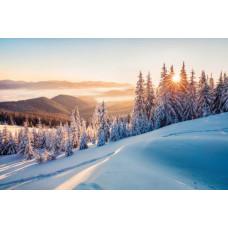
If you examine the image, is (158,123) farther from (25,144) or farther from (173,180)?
(25,144)

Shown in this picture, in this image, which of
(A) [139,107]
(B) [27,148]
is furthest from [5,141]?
(A) [139,107]

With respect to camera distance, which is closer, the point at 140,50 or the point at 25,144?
the point at 140,50

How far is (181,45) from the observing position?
23.1 feet

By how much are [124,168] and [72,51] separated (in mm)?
7228

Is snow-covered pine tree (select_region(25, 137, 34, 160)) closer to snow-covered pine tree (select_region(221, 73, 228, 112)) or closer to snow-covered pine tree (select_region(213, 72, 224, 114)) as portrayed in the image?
snow-covered pine tree (select_region(221, 73, 228, 112))

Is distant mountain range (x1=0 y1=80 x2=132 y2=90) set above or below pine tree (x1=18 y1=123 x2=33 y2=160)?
above

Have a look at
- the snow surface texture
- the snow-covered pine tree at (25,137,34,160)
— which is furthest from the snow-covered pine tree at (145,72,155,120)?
the snow-covered pine tree at (25,137,34,160)

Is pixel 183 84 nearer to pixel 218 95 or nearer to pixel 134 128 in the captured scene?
pixel 218 95

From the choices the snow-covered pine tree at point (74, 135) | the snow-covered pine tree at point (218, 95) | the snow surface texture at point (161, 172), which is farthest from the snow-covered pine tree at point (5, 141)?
the snow-covered pine tree at point (218, 95)

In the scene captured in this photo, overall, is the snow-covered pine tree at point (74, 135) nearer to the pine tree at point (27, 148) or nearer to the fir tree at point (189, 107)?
the pine tree at point (27, 148)

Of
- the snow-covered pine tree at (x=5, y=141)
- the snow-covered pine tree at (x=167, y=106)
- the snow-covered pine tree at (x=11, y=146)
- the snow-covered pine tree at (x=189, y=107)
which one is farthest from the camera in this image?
the snow-covered pine tree at (x=11, y=146)

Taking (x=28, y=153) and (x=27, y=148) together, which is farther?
(x=27, y=148)
